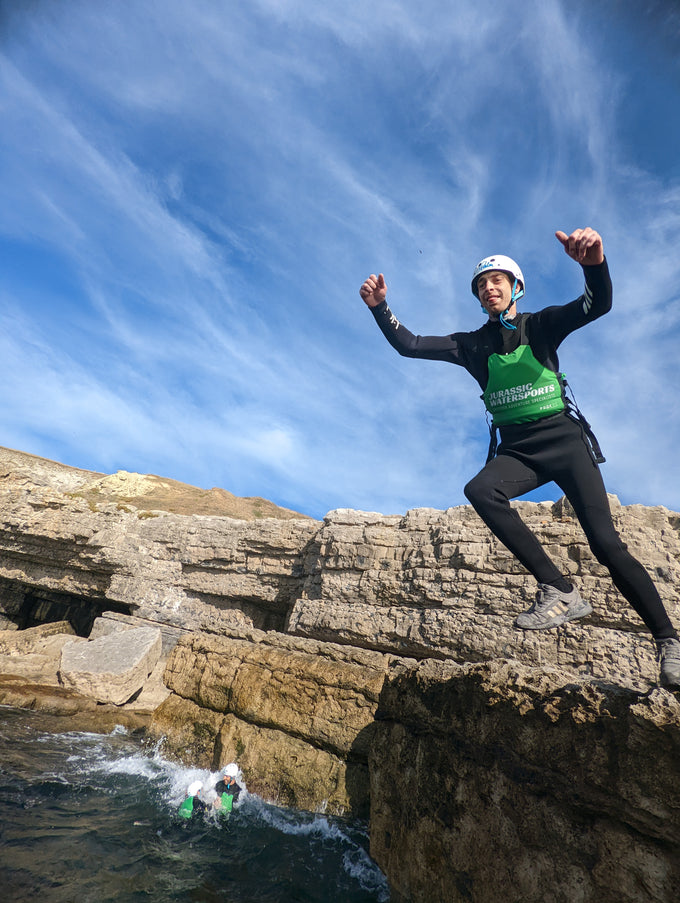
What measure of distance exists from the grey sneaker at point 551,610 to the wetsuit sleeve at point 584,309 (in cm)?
172

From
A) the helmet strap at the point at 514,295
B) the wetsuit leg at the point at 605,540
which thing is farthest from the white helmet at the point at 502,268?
the wetsuit leg at the point at 605,540

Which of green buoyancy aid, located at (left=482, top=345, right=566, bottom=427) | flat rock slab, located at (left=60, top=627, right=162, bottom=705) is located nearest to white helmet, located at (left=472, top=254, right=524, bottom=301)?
green buoyancy aid, located at (left=482, top=345, right=566, bottom=427)

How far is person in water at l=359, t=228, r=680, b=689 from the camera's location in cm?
275

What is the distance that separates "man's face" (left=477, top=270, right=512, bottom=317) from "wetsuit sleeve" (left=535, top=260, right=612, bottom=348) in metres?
0.30

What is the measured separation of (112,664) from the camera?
27.9ft

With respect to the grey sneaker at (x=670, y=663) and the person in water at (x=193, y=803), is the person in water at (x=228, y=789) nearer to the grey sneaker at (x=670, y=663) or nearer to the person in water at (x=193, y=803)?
the person in water at (x=193, y=803)

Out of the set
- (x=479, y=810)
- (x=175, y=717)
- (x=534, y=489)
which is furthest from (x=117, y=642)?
(x=534, y=489)

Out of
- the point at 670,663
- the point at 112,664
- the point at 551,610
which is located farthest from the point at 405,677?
the point at 112,664

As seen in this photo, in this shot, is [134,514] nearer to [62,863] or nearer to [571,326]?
[62,863]

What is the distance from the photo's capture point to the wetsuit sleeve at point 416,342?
3773 millimetres

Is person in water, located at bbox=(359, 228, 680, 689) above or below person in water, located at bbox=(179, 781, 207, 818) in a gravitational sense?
above

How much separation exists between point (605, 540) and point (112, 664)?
8786 millimetres

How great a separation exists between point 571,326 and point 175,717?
6.40m

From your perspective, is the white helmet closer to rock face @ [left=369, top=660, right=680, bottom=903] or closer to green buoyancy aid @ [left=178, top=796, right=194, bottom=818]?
rock face @ [left=369, top=660, right=680, bottom=903]
